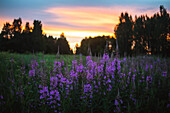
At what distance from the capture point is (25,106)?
3.76 metres

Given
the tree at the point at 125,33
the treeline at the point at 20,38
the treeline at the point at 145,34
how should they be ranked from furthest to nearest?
1. the treeline at the point at 20,38
2. the tree at the point at 125,33
3. the treeline at the point at 145,34

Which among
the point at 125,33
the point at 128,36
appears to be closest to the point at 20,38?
the point at 125,33

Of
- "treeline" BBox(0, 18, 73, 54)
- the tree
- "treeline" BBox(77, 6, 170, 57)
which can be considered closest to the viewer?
"treeline" BBox(77, 6, 170, 57)

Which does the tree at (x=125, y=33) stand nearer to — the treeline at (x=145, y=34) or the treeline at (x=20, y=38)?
the treeline at (x=145, y=34)

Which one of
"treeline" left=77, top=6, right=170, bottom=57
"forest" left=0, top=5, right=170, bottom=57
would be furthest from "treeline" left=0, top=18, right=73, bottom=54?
"treeline" left=77, top=6, right=170, bottom=57

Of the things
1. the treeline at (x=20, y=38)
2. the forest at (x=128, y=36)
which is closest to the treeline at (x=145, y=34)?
the forest at (x=128, y=36)

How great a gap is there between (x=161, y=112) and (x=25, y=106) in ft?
11.9

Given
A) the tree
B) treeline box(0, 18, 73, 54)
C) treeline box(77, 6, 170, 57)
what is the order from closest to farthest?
1. treeline box(77, 6, 170, 57)
2. the tree
3. treeline box(0, 18, 73, 54)

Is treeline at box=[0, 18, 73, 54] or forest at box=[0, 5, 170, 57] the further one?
treeline at box=[0, 18, 73, 54]

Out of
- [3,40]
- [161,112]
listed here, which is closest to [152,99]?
[161,112]

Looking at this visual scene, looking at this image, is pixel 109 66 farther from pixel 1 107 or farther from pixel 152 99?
pixel 1 107

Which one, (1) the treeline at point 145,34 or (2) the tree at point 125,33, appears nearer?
(1) the treeline at point 145,34

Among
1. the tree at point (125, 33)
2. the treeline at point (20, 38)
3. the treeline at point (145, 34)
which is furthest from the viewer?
the treeline at point (20, 38)

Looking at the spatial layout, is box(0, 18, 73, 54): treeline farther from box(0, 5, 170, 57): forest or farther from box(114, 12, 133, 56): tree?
box(114, 12, 133, 56): tree
